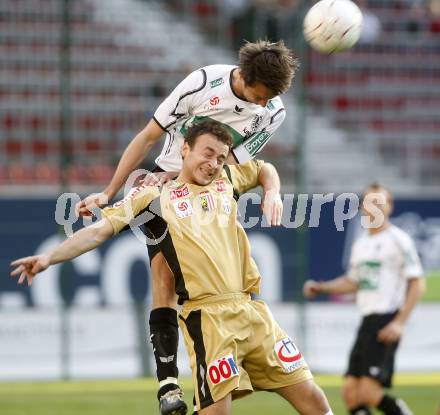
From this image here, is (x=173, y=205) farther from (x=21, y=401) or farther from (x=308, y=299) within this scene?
(x=308, y=299)

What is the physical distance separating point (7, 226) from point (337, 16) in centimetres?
654

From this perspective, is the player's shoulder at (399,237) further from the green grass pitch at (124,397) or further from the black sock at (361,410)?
the green grass pitch at (124,397)

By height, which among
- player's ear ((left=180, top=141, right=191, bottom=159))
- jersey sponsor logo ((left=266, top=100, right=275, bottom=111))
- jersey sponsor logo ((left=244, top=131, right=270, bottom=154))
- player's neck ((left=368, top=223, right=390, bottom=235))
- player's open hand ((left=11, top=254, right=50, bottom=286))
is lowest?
player's neck ((left=368, top=223, right=390, bottom=235))

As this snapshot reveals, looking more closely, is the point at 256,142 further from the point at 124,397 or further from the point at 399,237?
the point at 124,397

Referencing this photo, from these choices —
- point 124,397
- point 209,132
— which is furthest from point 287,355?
point 124,397

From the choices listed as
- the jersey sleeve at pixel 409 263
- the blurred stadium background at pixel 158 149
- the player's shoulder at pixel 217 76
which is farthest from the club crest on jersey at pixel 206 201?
the blurred stadium background at pixel 158 149

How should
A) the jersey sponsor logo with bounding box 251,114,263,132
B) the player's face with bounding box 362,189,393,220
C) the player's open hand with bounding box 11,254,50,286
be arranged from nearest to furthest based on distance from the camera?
1. the player's open hand with bounding box 11,254,50,286
2. the jersey sponsor logo with bounding box 251,114,263,132
3. the player's face with bounding box 362,189,393,220

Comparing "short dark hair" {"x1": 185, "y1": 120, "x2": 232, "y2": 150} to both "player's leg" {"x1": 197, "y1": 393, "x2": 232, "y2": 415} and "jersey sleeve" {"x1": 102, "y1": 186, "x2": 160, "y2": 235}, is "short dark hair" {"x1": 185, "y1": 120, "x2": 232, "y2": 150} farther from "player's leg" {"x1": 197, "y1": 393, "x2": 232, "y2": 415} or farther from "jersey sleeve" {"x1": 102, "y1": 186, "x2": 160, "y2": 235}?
"player's leg" {"x1": 197, "y1": 393, "x2": 232, "y2": 415}

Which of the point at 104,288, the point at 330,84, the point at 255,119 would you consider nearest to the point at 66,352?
the point at 104,288

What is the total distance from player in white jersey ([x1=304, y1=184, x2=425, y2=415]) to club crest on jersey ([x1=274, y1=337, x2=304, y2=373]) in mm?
2766

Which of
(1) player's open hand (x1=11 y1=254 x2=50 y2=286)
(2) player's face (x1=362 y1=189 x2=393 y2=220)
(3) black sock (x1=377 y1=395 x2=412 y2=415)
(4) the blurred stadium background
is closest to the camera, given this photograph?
(1) player's open hand (x1=11 y1=254 x2=50 y2=286)

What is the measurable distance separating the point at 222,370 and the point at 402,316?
11.1 feet

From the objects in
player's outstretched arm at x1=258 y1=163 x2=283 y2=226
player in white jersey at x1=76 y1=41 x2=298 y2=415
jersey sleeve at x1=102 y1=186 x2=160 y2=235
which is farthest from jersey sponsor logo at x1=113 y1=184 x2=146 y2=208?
player's outstretched arm at x1=258 y1=163 x2=283 y2=226

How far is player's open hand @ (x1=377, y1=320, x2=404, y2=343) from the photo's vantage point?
28.7ft
